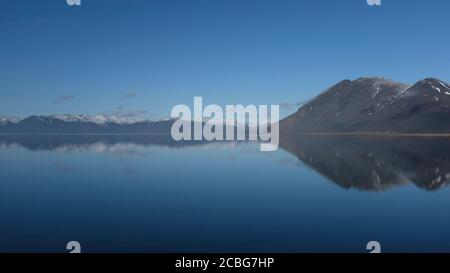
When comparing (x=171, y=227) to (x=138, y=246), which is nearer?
(x=138, y=246)

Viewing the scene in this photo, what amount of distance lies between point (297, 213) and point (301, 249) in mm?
11436

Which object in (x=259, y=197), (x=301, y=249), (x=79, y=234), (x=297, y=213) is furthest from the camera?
(x=259, y=197)

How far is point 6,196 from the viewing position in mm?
46500

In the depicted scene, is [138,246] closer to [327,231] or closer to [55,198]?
[327,231]
